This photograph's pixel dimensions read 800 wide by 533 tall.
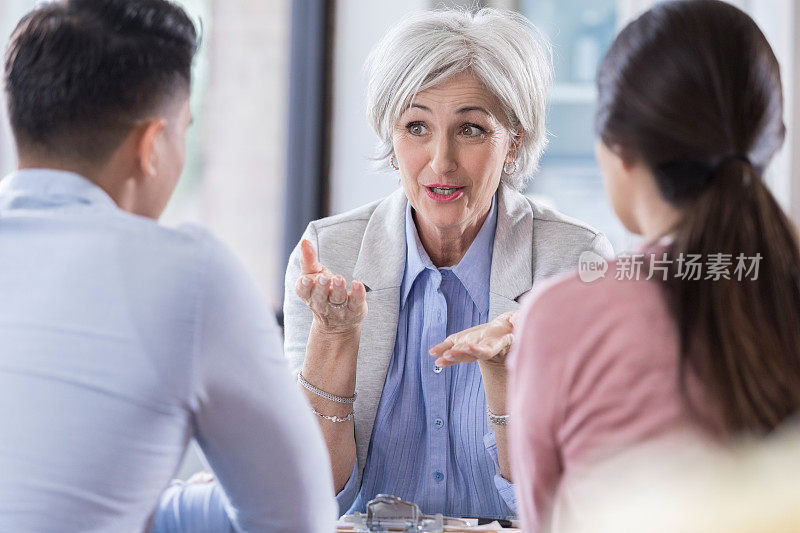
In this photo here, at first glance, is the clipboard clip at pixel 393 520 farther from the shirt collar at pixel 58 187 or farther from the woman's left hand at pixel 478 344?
the shirt collar at pixel 58 187

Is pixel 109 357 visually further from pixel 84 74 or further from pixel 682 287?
pixel 682 287

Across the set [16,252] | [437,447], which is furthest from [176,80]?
[437,447]

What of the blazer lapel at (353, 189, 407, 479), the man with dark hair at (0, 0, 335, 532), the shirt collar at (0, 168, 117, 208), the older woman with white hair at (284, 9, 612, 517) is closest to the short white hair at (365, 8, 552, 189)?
the older woman with white hair at (284, 9, 612, 517)

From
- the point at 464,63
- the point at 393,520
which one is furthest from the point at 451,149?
the point at 393,520

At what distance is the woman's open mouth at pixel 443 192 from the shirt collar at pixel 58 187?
891 mm

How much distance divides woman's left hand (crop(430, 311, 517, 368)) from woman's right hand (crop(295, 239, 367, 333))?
256mm

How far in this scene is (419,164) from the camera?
1.73 m

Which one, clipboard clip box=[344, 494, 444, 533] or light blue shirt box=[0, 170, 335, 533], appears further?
clipboard clip box=[344, 494, 444, 533]

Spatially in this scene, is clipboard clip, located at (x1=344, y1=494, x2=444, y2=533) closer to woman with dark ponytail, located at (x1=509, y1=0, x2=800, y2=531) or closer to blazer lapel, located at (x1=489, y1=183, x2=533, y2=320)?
woman with dark ponytail, located at (x1=509, y1=0, x2=800, y2=531)

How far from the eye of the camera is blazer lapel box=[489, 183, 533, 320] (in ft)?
5.48

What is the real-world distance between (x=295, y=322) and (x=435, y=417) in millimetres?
348

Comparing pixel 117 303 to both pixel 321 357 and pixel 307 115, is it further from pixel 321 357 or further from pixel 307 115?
pixel 307 115

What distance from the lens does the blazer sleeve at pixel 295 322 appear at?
1.69 m

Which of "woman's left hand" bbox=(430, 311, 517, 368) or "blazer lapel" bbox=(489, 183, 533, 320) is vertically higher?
"blazer lapel" bbox=(489, 183, 533, 320)
